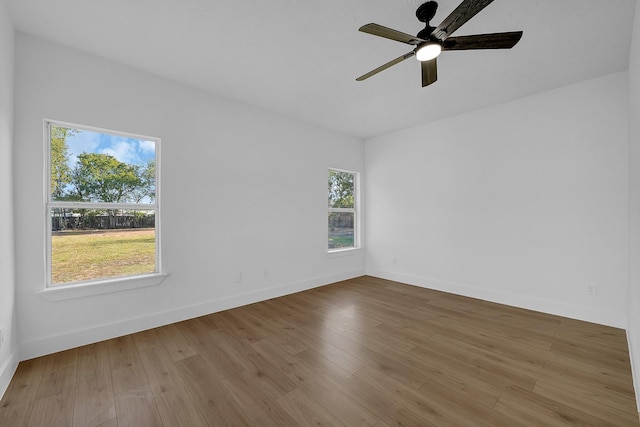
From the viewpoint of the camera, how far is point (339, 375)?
1.98 meters

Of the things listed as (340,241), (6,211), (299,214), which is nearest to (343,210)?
(340,241)

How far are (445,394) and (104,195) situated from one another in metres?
3.45

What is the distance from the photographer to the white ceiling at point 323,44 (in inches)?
76.2

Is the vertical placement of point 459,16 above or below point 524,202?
above

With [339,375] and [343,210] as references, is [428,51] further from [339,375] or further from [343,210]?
[343,210]

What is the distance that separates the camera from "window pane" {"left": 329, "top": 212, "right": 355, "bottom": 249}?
4883mm

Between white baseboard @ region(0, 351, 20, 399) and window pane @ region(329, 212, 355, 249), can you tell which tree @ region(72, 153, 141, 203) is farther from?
window pane @ region(329, 212, 355, 249)

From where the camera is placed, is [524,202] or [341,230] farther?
[341,230]

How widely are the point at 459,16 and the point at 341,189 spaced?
3.61 metres

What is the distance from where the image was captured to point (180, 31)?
7.13 feet

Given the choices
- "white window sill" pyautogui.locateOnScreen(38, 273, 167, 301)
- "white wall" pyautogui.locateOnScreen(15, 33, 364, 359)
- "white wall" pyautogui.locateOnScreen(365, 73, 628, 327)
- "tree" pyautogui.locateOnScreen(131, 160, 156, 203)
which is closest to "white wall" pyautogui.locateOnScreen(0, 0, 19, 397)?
"white wall" pyautogui.locateOnScreen(15, 33, 364, 359)

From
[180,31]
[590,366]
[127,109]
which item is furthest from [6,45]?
[590,366]

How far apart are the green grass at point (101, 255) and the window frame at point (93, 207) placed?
4 cm

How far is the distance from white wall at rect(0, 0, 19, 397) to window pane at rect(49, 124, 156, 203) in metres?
0.34
